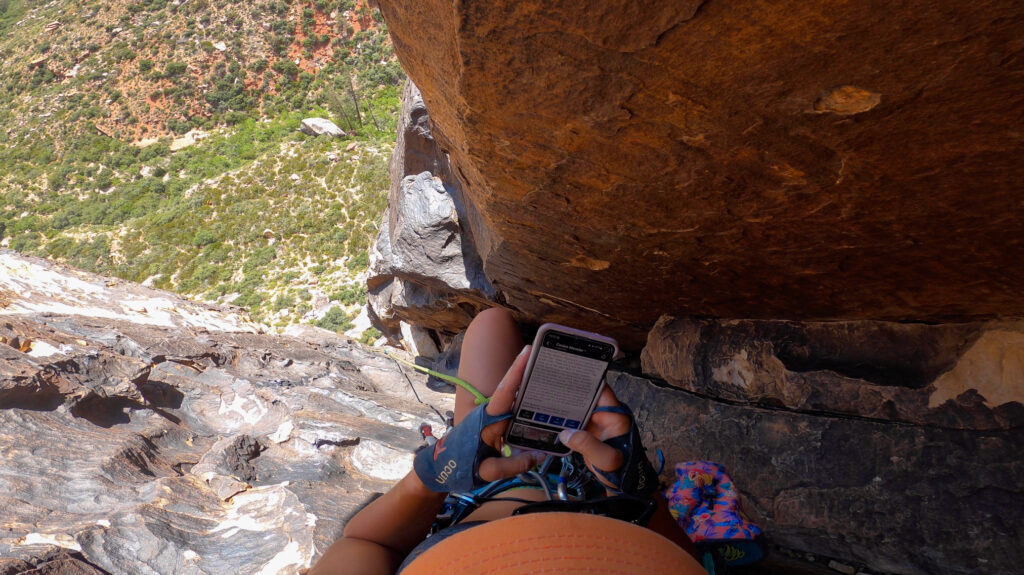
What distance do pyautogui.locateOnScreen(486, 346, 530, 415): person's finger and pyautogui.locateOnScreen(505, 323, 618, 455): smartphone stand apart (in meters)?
0.02

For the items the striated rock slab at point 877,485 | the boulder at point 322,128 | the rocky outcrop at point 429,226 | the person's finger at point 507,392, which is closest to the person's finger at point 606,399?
the person's finger at point 507,392

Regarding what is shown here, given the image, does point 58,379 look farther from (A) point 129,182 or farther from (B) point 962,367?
(A) point 129,182

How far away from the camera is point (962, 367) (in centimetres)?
174

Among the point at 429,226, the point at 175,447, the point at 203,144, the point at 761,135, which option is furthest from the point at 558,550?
the point at 203,144

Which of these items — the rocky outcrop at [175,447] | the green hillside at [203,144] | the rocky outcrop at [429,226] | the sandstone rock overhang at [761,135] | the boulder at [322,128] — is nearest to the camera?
the sandstone rock overhang at [761,135]

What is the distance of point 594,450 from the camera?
116 cm

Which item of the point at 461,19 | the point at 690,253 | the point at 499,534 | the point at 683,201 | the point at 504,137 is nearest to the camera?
the point at 499,534

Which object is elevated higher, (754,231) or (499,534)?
(754,231)

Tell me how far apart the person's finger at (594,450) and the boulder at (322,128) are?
22908 millimetres

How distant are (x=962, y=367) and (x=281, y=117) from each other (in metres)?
28.1

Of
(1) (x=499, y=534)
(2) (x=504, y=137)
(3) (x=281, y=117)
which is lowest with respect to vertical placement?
(1) (x=499, y=534)

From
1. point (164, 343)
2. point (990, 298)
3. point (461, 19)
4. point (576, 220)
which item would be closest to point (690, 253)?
point (576, 220)

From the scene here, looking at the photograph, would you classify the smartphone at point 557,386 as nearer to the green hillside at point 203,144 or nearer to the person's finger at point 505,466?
the person's finger at point 505,466

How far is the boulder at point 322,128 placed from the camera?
2217 centimetres
